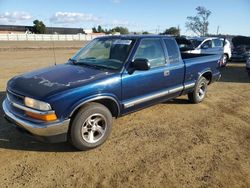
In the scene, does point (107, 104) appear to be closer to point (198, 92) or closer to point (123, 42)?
point (123, 42)

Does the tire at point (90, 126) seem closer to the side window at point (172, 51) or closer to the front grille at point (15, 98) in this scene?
the front grille at point (15, 98)

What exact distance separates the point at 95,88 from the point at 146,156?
1.35 meters

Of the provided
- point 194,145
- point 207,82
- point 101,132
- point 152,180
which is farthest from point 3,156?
point 207,82

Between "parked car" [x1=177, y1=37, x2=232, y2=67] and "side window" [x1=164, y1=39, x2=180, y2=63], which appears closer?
"side window" [x1=164, y1=39, x2=180, y2=63]

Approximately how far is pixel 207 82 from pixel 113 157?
13.6ft

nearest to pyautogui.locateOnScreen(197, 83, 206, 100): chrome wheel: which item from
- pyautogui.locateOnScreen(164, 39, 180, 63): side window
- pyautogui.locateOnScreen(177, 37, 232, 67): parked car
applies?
pyautogui.locateOnScreen(164, 39, 180, 63): side window

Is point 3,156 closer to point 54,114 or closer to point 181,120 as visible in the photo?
point 54,114

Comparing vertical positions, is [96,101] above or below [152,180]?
above

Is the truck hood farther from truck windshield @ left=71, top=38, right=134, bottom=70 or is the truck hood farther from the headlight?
truck windshield @ left=71, top=38, right=134, bottom=70

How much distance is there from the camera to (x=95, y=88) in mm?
3953

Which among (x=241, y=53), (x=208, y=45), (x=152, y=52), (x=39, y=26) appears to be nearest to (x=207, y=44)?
(x=208, y=45)

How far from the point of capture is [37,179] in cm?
336

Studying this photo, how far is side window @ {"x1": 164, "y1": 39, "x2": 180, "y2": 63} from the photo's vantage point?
541 centimetres

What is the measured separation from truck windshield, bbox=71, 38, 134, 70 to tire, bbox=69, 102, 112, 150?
884mm
